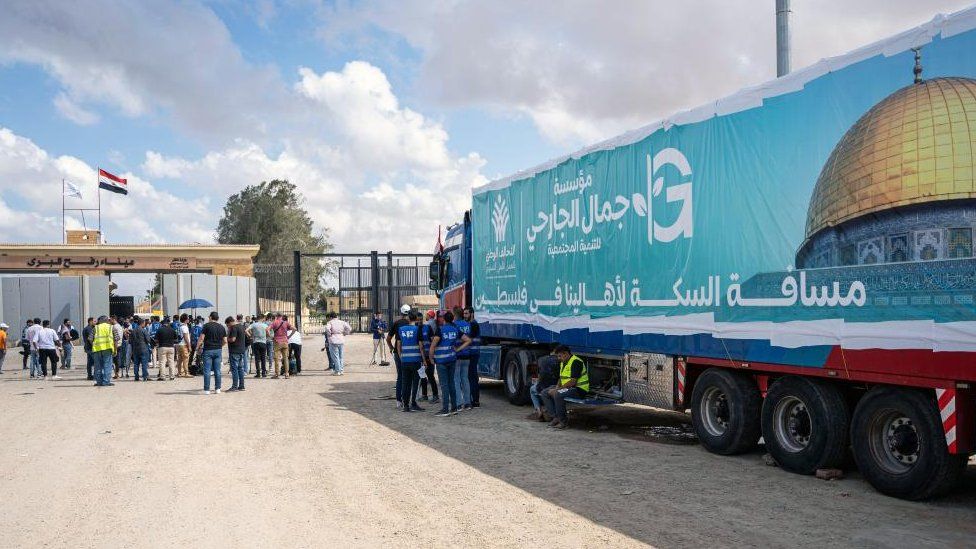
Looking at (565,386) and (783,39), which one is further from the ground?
(783,39)

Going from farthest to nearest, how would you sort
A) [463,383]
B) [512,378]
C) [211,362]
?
[211,362]
[512,378]
[463,383]

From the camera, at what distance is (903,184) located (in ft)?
21.8

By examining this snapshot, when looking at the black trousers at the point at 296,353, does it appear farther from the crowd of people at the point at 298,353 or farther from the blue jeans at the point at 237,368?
the blue jeans at the point at 237,368

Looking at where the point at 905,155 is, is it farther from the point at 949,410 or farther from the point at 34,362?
the point at 34,362

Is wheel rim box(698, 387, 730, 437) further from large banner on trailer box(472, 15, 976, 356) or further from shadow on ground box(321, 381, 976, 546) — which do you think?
large banner on trailer box(472, 15, 976, 356)

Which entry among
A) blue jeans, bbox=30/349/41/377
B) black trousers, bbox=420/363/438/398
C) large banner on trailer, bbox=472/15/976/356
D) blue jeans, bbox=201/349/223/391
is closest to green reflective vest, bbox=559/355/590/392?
large banner on trailer, bbox=472/15/976/356

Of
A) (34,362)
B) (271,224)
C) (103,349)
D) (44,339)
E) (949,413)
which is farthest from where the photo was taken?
(271,224)

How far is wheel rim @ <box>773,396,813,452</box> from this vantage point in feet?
26.5

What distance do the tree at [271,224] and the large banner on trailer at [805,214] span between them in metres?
48.4

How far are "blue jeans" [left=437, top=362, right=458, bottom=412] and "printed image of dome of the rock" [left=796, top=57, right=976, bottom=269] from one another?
7.00 m

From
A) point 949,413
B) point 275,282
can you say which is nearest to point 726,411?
point 949,413

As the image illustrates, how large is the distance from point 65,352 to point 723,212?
2178cm

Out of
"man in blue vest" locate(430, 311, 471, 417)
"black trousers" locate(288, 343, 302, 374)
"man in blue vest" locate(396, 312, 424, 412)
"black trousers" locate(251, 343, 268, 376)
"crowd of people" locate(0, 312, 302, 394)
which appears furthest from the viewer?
"black trousers" locate(288, 343, 302, 374)

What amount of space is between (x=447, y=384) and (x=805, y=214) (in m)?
7.18
